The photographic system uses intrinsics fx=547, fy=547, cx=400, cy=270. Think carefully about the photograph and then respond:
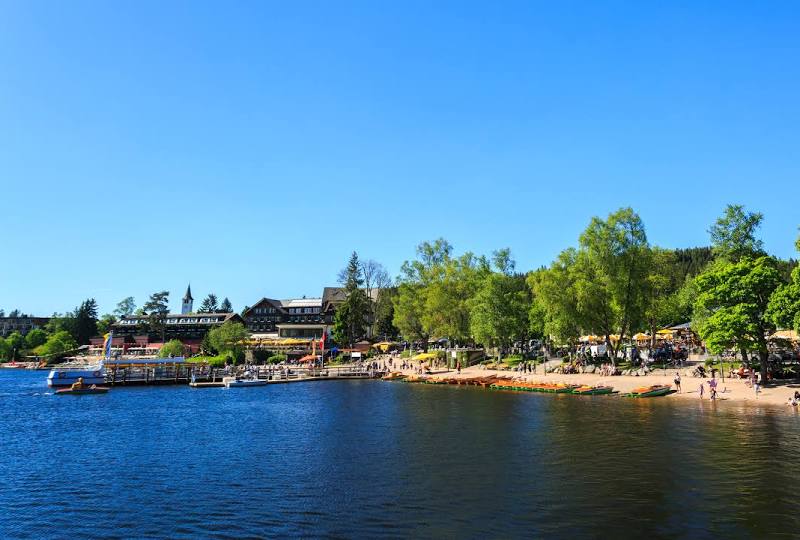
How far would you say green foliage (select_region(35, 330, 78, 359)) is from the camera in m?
156

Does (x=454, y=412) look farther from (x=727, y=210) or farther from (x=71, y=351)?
(x=71, y=351)

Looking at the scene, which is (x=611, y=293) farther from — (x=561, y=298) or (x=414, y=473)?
(x=414, y=473)

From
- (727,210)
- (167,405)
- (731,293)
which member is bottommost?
(167,405)

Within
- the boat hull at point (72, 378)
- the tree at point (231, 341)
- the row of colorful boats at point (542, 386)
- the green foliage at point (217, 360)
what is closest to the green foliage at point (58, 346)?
the green foliage at point (217, 360)

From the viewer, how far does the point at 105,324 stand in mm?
182000

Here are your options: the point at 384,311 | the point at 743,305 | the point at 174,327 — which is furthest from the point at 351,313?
the point at 743,305

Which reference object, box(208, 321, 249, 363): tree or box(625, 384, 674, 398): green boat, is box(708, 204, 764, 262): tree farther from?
box(208, 321, 249, 363): tree

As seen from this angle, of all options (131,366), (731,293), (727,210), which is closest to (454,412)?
(731,293)

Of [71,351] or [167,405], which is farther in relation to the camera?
[71,351]

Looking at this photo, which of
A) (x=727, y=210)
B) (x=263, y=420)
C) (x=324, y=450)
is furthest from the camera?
(x=727, y=210)

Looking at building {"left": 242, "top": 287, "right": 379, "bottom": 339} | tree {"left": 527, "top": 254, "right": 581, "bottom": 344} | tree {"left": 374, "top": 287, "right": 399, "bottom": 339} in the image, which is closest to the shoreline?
tree {"left": 527, "top": 254, "right": 581, "bottom": 344}

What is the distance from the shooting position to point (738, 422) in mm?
36719

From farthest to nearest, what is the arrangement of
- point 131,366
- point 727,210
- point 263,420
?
point 131,366 → point 727,210 → point 263,420

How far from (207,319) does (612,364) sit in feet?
413
